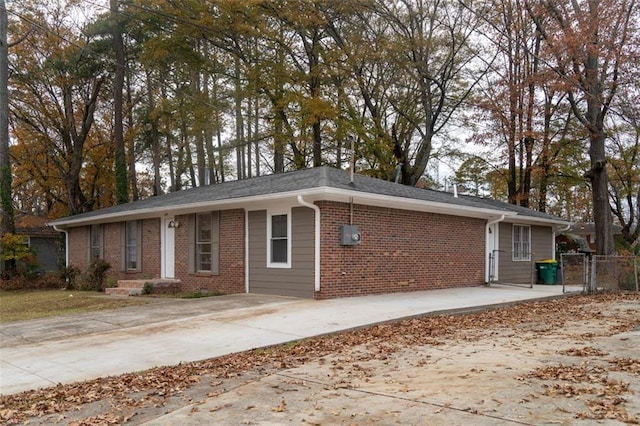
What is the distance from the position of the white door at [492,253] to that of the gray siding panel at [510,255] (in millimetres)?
252

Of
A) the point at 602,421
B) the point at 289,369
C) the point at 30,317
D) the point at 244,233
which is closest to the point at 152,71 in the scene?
the point at 244,233

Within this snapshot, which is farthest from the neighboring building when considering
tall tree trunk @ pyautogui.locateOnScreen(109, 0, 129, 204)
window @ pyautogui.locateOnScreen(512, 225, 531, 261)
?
window @ pyautogui.locateOnScreen(512, 225, 531, 261)

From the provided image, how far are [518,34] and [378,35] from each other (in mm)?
6115

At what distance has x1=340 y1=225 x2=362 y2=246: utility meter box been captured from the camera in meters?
12.0

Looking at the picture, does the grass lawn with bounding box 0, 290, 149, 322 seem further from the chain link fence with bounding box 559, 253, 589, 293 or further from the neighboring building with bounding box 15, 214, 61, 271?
the neighboring building with bounding box 15, 214, 61, 271

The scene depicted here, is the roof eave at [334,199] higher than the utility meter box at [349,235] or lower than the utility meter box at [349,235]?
higher

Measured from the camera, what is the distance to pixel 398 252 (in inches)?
539

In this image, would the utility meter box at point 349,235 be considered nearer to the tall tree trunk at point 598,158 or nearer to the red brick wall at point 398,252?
the red brick wall at point 398,252

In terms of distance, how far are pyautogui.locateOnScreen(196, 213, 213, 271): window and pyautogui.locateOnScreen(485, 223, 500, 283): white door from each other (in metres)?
9.06

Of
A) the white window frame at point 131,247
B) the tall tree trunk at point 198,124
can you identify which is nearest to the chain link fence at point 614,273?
the white window frame at point 131,247

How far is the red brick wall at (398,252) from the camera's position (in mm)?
11953

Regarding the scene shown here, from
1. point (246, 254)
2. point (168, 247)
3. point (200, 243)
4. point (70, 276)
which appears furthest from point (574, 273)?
point (70, 276)

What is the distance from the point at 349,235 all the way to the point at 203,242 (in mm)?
4962

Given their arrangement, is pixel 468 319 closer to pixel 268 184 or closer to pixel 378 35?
pixel 268 184
